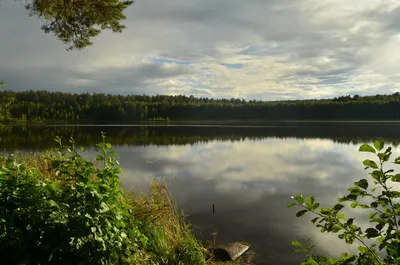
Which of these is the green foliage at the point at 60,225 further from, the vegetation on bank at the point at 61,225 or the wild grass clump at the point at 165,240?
the wild grass clump at the point at 165,240

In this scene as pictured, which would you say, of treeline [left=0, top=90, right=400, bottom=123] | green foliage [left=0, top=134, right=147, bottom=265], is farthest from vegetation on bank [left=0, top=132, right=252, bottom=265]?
treeline [left=0, top=90, right=400, bottom=123]

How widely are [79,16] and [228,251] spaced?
31.7 feet

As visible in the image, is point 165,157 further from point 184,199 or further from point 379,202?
point 379,202

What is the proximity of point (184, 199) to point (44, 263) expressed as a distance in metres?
10.4

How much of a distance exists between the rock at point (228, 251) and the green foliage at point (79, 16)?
8.52m

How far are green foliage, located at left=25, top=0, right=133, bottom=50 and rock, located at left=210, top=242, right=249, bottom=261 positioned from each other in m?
8.52

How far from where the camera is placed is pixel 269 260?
27.0 feet

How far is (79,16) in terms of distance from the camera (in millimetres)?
11641

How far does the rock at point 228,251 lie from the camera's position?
7969 millimetres

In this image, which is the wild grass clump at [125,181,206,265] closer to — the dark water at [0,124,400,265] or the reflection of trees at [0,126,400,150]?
the dark water at [0,124,400,265]

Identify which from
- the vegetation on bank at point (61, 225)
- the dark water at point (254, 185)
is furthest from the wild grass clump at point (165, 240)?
the vegetation on bank at point (61, 225)

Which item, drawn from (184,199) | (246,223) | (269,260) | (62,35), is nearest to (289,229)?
(246,223)

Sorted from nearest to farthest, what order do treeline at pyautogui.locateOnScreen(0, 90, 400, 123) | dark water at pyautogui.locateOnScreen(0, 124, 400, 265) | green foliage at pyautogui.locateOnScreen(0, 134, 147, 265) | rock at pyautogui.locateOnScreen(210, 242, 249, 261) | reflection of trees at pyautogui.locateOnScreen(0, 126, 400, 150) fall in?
green foliage at pyautogui.locateOnScreen(0, 134, 147, 265)
rock at pyautogui.locateOnScreen(210, 242, 249, 261)
dark water at pyautogui.locateOnScreen(0, 124, 400, 265)
reflection of trees at pyautogui.locateOnScreen(0, 126, 400, 150)
treeline at pyautogui.locateOnScreen(0, 90, 400, 123)

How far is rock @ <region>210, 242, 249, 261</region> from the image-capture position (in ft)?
26.1
